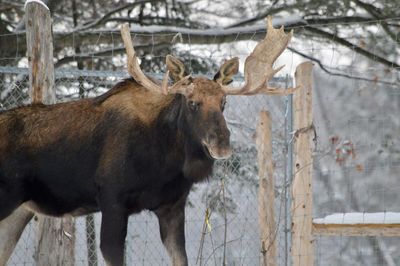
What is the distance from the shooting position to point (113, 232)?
6301 mm

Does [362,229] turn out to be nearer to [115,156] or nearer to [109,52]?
[115,156]

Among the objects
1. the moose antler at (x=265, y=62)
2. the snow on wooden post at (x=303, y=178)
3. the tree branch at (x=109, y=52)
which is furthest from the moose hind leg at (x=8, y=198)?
the tree branch at (x=109, y=52)

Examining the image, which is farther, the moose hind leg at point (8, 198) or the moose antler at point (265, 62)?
the moose hind leg at point (8, 198)

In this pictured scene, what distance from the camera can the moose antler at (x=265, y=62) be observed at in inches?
248

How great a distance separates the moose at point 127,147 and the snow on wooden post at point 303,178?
0.48 meters

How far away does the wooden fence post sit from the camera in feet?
24.2

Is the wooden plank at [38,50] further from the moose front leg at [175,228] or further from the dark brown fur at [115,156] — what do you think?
the moose front leg at [175,228]

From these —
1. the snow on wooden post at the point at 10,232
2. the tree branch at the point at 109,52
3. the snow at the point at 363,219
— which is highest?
the tree branch at the point at 109,52

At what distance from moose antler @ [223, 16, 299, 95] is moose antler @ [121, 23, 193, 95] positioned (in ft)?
1.33

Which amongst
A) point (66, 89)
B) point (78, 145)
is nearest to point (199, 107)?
point (78, 145)

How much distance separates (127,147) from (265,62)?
48.4 inches

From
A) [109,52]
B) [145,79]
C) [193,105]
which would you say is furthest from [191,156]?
[109,52]

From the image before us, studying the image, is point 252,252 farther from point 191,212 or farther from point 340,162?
point 340,162

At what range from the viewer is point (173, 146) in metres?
6.41
